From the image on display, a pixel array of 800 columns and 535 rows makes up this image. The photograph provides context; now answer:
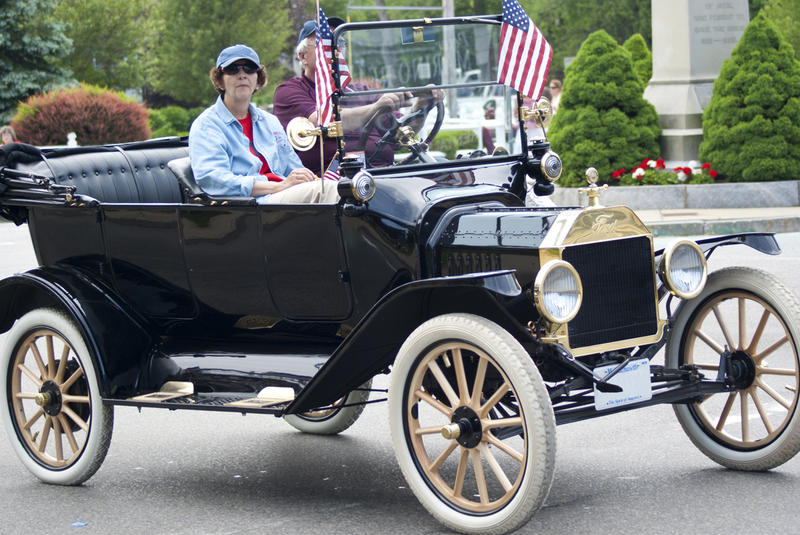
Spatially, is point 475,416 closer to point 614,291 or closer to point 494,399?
point 494,399

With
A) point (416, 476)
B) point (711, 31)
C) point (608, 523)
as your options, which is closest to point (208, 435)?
point (416, 476)

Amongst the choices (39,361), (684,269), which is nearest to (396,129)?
(684,269)

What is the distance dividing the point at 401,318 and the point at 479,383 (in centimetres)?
42

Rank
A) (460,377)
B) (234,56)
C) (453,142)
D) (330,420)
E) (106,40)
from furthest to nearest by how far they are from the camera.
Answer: (106,40) → (330,420) → (234,56) → (453,142) → (460,377)

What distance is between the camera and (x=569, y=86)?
16031 mm

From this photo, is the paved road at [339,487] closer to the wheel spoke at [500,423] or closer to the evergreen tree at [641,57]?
the wheel spoke at [500,423]

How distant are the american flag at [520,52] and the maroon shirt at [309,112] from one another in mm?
627

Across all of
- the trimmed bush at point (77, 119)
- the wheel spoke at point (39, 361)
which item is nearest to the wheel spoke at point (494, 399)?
the wheel spoke at point (39, 361)

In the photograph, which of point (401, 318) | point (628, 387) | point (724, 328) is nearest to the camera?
point (628, 387)

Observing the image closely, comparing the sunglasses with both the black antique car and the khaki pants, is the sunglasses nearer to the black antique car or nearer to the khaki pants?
the black antique car

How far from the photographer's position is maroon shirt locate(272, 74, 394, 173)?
16.1ft

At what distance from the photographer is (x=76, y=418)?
5.15 meters

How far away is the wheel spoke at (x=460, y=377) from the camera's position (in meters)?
4.07

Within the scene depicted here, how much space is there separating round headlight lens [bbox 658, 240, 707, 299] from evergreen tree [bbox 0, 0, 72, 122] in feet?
90.6
